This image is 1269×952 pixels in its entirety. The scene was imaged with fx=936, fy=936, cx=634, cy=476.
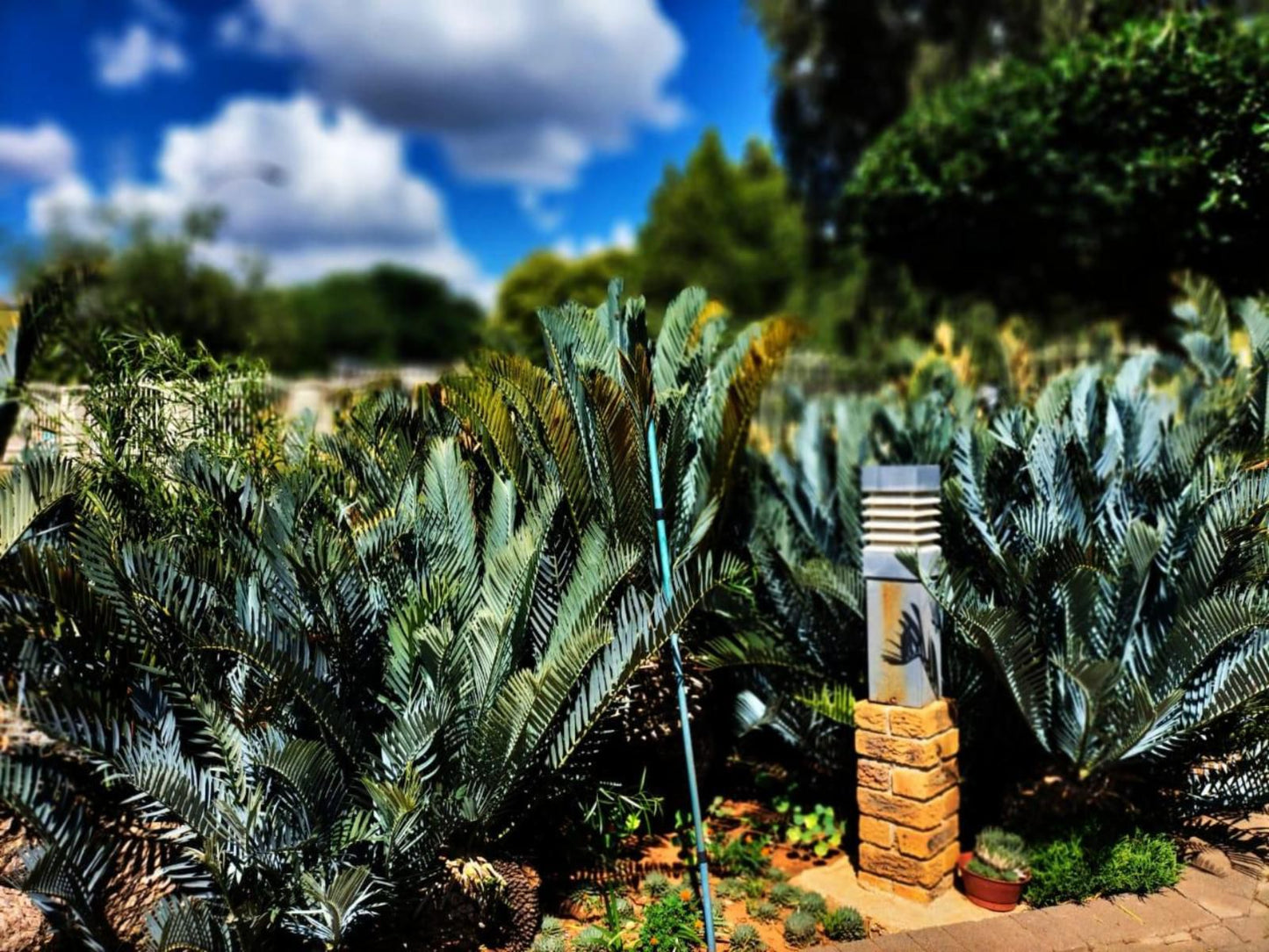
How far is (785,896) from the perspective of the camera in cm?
365

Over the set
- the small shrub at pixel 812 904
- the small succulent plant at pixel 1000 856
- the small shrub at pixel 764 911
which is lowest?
the small shrub at pixel 764 911

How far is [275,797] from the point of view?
291 cm

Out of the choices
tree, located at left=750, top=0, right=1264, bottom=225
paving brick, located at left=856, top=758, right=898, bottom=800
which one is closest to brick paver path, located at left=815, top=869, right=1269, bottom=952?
paving brick, located at left=856, top=758, right=898, bottom=800

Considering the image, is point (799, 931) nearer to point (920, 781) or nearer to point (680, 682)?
point (920, 781)

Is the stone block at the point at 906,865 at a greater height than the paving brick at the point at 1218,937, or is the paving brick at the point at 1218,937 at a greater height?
the stone block at the point at 906,865

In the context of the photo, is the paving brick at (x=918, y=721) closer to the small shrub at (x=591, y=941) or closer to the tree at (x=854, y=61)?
the small shrub at (x=591, y=941)

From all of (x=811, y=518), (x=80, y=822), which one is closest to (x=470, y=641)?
(x=80, y=822)

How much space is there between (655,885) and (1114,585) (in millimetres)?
2189

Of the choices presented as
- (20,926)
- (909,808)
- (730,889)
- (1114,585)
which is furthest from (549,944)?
(1114,585)

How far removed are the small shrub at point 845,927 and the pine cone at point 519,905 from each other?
1.06 metres

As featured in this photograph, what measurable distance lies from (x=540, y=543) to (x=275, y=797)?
3.82ft

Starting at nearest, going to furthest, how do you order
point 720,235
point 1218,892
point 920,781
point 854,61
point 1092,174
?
1. point 1218,892
2. point 920,781
3. point 1092,174
4. point 854,61
5. point 720,235

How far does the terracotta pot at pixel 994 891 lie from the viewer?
11.4 ft

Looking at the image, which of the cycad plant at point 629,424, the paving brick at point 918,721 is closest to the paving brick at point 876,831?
the paving brick at point 918,721
